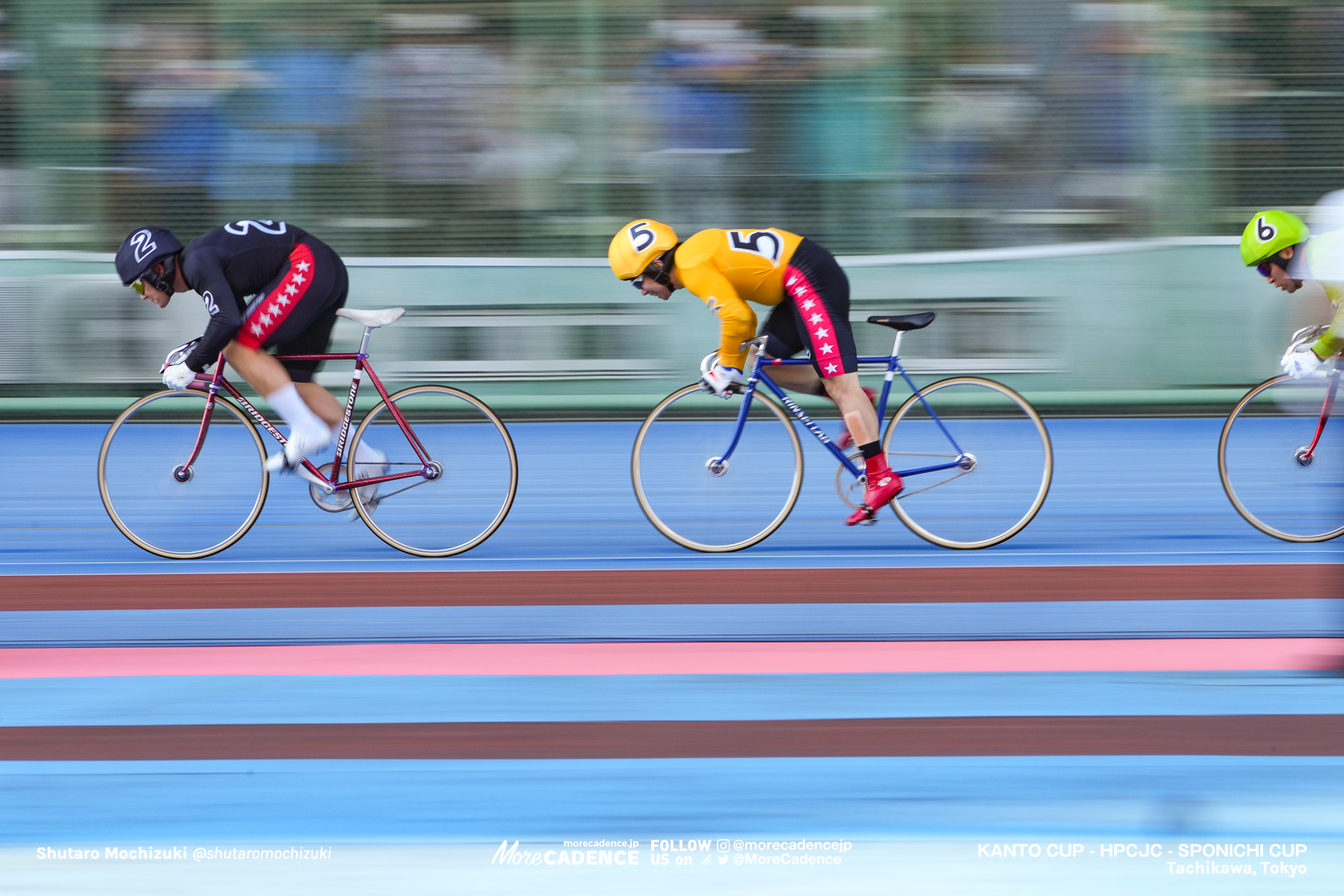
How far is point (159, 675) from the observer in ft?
15.0

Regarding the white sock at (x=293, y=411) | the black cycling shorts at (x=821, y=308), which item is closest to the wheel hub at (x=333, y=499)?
the white sock at (x=293, y=411)

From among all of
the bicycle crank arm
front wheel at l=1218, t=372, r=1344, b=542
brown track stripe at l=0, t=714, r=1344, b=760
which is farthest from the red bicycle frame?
front wheel at l=1218, t=372, r=1344, b=542

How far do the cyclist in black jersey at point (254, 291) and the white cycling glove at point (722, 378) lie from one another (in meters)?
1.61

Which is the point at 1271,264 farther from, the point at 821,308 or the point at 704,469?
the point at 704,469

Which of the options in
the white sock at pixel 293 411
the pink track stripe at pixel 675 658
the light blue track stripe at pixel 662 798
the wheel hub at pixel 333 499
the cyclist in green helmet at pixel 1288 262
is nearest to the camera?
the light blue track stripe at pixel 662 798

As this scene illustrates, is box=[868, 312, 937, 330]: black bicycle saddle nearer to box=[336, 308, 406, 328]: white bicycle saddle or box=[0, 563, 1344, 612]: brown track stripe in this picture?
box=[0, 563, 1344, 612]: brown track stripe

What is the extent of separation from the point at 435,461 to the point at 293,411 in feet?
2.05

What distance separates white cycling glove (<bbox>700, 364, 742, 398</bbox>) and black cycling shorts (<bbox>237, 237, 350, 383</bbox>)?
5.30 feet

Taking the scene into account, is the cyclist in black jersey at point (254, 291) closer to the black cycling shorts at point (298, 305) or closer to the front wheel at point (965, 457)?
the black cycling shorts at point (298, 305)

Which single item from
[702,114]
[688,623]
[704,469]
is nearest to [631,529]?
[704,469]

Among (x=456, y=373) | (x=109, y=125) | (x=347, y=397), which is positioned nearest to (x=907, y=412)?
(x=347, y=397)

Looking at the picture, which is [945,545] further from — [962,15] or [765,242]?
[962,15]

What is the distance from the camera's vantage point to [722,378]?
237 inches

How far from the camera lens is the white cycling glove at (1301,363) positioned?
5.97m
